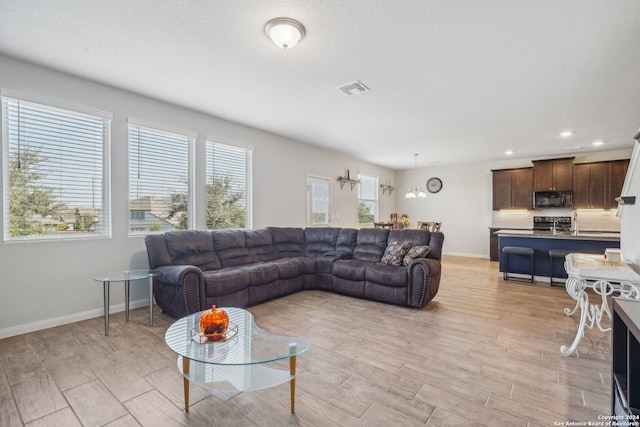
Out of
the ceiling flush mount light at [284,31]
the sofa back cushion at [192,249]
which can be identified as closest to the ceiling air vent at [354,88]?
the ceiling flush mount light at [284,31]

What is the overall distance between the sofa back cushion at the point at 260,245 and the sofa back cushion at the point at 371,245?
1.39 m

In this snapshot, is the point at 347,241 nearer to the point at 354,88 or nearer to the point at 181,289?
the point at 354,88

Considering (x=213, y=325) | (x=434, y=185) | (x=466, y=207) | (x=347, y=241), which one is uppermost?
(x=434, y=185)

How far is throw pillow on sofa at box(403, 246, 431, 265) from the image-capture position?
405cm

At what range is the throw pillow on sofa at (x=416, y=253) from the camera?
13.3ft

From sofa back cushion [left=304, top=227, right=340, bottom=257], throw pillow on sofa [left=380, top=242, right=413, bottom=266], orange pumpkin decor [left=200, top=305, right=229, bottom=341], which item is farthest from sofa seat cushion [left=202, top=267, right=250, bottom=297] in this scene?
throw pillow on sofa [left=380, top=242, right=413, bottom=266]

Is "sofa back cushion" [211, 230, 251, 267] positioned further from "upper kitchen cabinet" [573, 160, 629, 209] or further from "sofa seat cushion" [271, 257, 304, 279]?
"upper kitchen cabinet" [573, 160, 629, 209]

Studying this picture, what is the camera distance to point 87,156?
11.2ft

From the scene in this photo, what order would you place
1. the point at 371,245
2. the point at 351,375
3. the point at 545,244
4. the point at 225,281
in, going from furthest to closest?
the point at 545,244 < the point at 371,245 < the point at 225,281 < the point at 351,375

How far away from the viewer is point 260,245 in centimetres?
471

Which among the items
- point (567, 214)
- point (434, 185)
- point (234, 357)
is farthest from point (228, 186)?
point (567, 214)

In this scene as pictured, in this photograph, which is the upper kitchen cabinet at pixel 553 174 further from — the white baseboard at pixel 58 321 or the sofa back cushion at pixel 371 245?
the white baseboard at pixel 58 321

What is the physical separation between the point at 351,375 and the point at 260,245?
9.37 feet

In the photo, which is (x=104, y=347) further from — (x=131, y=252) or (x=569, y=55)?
(x=569, y=55)
